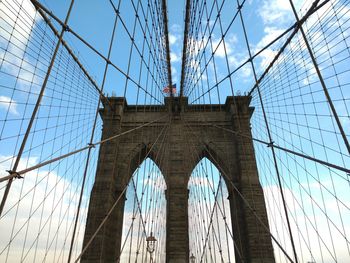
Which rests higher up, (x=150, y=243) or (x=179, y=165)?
(x=179, y=165)

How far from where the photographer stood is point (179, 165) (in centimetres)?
1447

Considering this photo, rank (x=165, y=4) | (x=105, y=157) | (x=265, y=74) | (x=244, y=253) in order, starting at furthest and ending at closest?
(x=105, y=157) → (x=244, y=253) → (x=165, y=4) → (x=265, y=74)

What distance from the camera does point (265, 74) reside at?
9719mm

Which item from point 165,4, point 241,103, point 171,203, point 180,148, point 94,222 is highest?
point 165,4

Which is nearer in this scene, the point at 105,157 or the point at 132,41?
the point at 132,41

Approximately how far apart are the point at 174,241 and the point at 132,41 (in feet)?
30.5

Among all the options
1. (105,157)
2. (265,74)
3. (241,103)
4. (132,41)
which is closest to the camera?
(132,41)

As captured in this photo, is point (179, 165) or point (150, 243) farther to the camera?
point (179, 165)

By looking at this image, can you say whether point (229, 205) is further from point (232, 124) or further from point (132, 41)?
point (132, 41)

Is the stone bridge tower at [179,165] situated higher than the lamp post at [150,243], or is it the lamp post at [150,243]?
the stone bridge tower at [179,165]

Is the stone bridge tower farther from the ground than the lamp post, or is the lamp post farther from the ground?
the stone bridge tower

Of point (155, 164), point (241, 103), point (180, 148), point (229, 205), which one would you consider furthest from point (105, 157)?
point (241, 103)

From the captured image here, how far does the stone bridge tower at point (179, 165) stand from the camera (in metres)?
12.4

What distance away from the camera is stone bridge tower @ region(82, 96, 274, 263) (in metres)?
12.4
